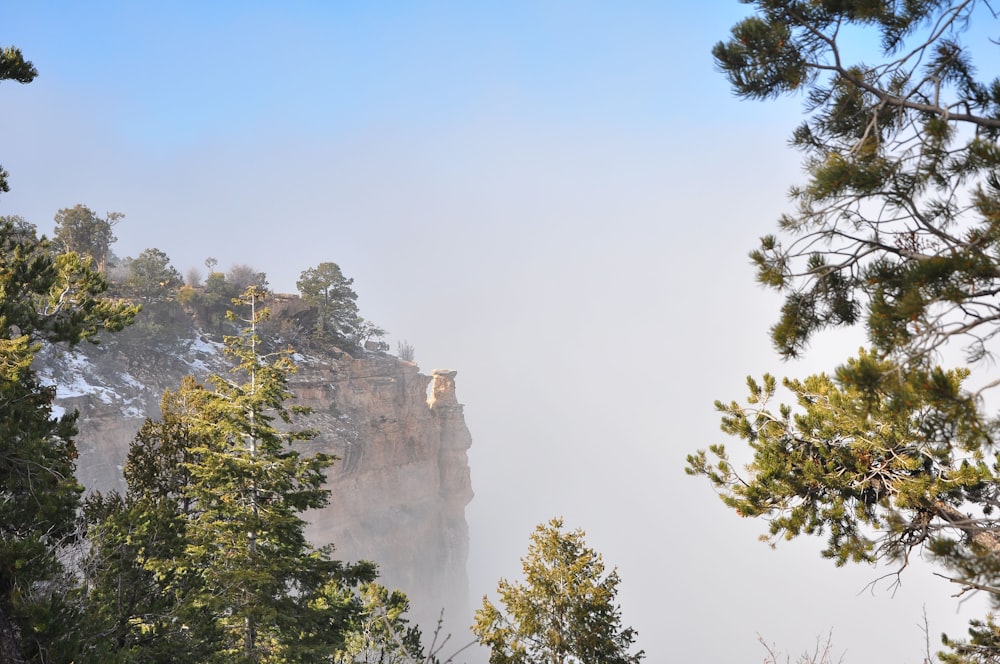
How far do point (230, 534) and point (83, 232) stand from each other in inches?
1360

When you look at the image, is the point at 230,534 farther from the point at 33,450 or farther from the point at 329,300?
the point at 329,300

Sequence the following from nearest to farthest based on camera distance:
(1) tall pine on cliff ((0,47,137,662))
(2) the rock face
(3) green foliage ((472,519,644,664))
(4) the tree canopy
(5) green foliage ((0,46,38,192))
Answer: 1. (4) the tree canopy
2. (1) tall pine on cliff ((0,47,137,662))
3. (5) green foliage ((0,46,38,192))
4. (3) green foliage ((472,519,644,664))
5. (2) the rock face

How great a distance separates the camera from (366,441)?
160 feet

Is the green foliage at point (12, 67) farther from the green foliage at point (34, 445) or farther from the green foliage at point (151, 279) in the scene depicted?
the green foliage at point (151, 279)

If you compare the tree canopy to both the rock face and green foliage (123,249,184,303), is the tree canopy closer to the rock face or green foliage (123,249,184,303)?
the rock face

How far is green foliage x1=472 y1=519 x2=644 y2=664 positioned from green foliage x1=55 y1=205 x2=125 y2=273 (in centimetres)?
3524

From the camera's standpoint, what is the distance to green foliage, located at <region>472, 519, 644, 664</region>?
13.4 meters

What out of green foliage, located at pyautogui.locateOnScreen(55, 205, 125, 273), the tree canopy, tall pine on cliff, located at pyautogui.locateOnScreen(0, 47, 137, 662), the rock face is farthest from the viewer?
green foliage, located at pyautogui.locateOnScreen(55, 205, 125, 273)

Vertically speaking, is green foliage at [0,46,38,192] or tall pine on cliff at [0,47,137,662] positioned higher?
green foliage at [0,46,38,192]

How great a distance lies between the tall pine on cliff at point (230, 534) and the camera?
1063cm

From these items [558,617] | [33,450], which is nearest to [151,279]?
[33,450]

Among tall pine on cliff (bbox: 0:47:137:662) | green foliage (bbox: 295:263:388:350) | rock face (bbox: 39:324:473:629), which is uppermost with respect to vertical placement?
green foliage (bbox: 295:263:388:350)

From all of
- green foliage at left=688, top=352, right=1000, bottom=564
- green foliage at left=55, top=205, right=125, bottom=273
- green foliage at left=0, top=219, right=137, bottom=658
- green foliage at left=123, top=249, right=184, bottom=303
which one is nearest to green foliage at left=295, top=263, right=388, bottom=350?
green foliage at left=123, top=249, right=184, bottom=303

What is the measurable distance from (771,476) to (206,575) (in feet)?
32.8
